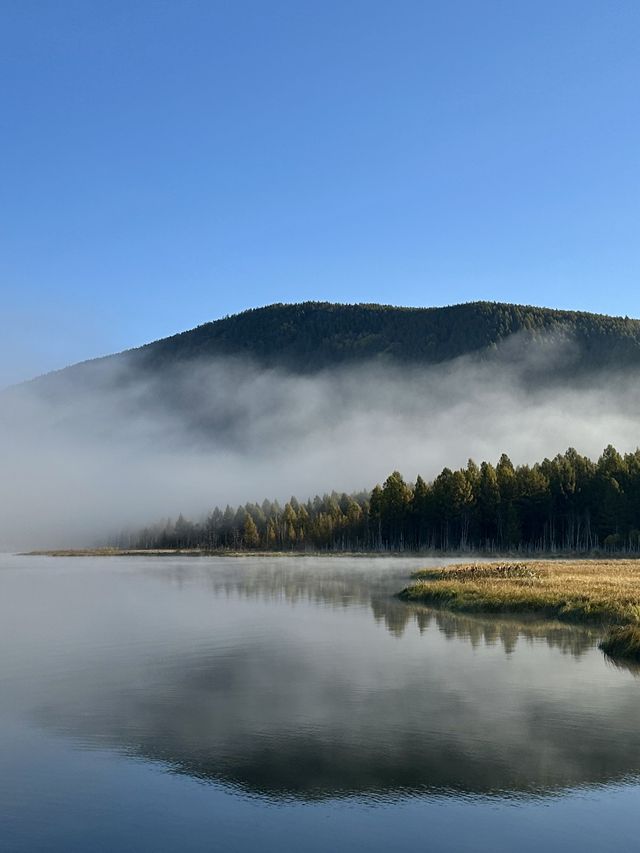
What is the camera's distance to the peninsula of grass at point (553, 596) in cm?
3974

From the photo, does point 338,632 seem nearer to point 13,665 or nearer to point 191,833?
point 13,665

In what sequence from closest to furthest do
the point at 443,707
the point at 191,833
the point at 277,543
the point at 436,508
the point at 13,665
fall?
the point at 191,833 → the point at 443,707 → the point at 13,665 → the point at 436,508 → the point at 277,543

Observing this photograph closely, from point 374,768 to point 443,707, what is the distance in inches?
243

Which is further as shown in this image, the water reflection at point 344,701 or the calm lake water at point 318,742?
the water reflection at point 344,701

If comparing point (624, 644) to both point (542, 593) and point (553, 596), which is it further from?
point (542, 593)

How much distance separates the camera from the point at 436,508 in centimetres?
14838

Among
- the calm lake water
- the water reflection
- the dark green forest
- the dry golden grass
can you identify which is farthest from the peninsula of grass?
the dark green forest

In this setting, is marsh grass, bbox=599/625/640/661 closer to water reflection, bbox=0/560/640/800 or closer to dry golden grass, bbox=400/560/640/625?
water reflection, bbox=0/560/640/800

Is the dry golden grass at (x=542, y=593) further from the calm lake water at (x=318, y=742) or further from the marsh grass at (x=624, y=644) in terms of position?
the calm lake water at (x=318, y=742)

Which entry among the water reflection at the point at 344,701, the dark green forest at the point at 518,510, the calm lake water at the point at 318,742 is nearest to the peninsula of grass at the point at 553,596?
the calm lake water at the point at 318,742

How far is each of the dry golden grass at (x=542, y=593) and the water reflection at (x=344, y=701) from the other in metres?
2.99

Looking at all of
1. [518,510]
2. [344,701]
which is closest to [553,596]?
[344,701]

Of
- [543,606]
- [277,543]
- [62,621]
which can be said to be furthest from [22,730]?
[277,543]

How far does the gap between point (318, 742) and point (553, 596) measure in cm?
3234
